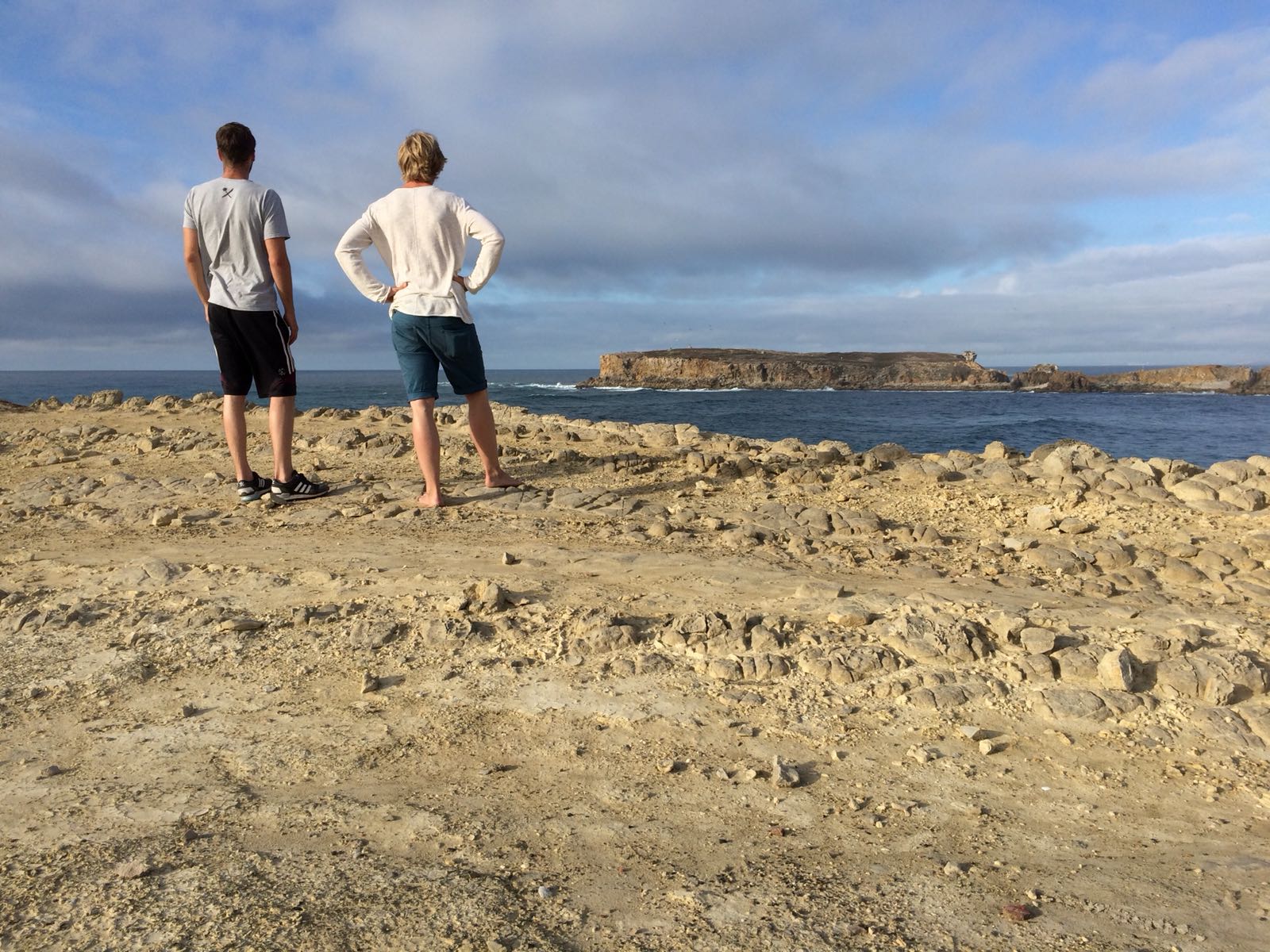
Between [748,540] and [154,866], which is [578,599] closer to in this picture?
[748,540]

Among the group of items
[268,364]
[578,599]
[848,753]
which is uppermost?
[268,364]

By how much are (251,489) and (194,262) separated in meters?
1.52

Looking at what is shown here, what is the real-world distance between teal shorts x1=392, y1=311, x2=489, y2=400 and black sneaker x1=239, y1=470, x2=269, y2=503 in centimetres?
125

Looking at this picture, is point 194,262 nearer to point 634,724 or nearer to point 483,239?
point 483,239

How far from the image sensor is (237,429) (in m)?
5.41

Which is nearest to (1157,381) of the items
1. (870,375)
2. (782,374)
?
(870,375)

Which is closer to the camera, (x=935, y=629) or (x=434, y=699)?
(x=434, y=699)

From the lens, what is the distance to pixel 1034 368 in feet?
317

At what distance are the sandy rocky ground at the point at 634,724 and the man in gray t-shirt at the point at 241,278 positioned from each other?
0.82 m

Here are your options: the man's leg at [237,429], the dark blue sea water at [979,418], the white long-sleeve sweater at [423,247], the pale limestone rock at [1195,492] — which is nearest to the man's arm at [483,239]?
the white long-sleeve sweater at [423,247]

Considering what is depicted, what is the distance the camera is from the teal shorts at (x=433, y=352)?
5254 mm

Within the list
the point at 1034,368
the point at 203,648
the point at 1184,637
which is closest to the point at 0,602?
the point at 203,648

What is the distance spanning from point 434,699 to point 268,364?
10.6ft

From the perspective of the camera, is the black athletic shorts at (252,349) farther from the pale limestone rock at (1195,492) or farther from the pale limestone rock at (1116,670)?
the pale limestone rock at (1195,492)
